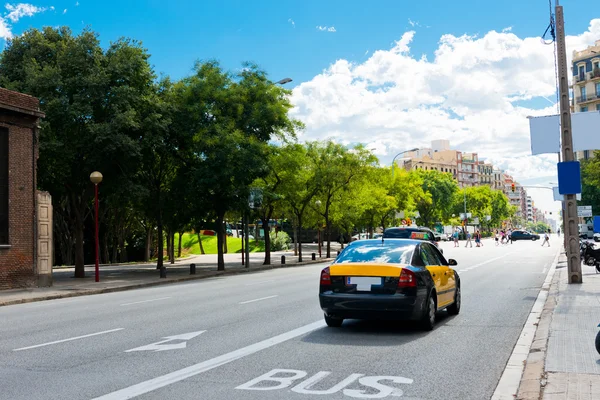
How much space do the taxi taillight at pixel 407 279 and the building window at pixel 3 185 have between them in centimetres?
1668

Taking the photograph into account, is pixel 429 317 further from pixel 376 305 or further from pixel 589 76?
pixel 589 76

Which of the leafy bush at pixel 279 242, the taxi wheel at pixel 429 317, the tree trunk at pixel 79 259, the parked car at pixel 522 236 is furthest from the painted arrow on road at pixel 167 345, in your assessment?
the parked car at pixel 522 236

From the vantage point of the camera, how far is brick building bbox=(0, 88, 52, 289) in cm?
Answer: 2191

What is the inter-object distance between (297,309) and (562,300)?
19.0 feet

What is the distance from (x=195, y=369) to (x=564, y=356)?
172 inches

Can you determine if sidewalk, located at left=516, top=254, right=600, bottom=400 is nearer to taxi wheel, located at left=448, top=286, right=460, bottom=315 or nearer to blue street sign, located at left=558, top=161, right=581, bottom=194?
taxi wheel, located at left=448, top=286, right=460, bottom=315

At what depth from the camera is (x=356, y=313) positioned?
9.95 metres

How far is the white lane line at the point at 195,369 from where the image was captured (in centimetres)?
634

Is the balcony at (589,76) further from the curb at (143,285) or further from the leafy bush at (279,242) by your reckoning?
the curb at (143,285)

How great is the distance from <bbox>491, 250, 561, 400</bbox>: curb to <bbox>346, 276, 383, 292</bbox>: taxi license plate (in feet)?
7.15

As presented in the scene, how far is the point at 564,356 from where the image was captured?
25.2ft

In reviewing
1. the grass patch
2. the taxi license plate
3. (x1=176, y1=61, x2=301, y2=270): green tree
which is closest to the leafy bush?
the grass patch

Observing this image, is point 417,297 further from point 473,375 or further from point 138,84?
point 138,84

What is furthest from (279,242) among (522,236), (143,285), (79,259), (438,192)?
(438,192)
